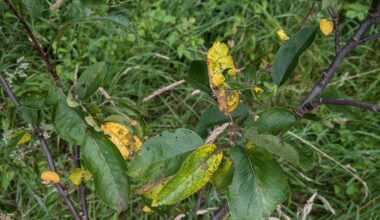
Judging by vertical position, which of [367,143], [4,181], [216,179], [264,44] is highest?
[216,179]

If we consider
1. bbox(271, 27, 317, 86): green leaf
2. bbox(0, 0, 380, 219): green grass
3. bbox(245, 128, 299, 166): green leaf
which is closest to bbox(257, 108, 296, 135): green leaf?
bbox(245, 128, 299, 166): green leaf

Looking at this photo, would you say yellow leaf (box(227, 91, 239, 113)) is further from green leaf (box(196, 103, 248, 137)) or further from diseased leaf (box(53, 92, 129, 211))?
diseased leaf (box(53, 92, 129, 211))

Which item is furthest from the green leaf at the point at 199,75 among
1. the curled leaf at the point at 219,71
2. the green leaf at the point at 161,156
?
the green leaf at the point at 161,156

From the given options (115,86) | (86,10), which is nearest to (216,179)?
(86,10)

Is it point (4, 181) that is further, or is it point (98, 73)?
point (4, 181)

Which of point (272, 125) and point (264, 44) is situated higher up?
point (272, 125)

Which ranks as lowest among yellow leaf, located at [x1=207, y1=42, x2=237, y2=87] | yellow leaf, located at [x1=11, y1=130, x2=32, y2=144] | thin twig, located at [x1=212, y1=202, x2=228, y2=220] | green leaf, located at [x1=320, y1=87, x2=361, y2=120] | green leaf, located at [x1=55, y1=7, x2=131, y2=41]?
thin twig, located at [x1=212, y1=202, x2=228, y2=220]

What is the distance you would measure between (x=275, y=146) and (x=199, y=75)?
0.92 ft

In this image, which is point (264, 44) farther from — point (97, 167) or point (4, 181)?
Answer: point (97, 167)

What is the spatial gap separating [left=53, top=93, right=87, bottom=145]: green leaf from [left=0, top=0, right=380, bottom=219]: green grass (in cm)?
109

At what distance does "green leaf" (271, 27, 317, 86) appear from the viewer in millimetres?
1102

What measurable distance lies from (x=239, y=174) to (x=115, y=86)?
171 cm

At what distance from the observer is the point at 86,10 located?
1.06m

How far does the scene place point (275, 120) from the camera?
37.5 inches
